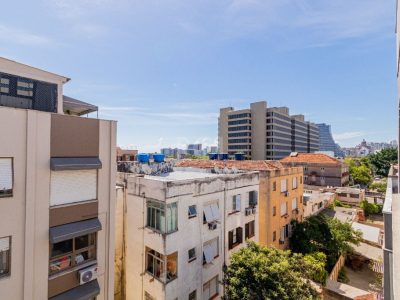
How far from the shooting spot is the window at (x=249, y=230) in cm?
2119

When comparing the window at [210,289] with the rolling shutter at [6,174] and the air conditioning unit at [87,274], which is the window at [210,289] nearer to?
the air conditioning unit at [87,274]

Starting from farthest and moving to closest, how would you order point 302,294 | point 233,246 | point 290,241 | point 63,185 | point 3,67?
point 290,241 < point 233,246 < point 302,294 < point 3,67 < point 63,185

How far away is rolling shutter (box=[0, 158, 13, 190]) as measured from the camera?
8.68m

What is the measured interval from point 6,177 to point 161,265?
9698 mm

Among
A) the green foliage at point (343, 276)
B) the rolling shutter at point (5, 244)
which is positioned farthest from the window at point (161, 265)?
the green foliage at point (343, 276)

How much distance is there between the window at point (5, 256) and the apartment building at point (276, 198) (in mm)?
16816

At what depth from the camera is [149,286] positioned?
15172 mm

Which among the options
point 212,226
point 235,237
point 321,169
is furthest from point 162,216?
point 321,169

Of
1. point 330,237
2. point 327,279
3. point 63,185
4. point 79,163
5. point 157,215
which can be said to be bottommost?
point 327,279

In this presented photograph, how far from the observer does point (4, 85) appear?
36.1 ft

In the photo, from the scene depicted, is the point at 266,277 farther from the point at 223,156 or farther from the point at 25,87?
the point at 223,156

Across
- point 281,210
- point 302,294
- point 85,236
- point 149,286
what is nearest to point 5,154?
point 85,236

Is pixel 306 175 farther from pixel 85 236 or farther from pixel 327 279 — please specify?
pixel 85 236

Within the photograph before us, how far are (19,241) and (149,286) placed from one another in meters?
8.72
